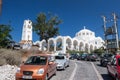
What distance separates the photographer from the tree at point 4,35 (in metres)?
25.9

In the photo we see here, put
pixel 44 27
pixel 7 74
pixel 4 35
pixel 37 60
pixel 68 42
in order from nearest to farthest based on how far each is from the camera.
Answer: pixel 7 74
pixel 37 60
pixel 4 35
pixel 44 27
pixel 68 42

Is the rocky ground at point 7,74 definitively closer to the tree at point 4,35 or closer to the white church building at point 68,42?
the tree at point 4,35

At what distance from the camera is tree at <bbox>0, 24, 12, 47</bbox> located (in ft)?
84.8

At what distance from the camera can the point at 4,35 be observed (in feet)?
85.0

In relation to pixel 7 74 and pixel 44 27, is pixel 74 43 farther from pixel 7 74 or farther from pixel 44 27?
pixel 7 74

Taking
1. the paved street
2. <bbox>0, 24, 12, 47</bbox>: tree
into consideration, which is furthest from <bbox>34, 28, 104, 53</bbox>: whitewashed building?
the paved street

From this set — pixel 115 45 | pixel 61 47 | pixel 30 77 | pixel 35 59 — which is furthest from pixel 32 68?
pixel 61 47

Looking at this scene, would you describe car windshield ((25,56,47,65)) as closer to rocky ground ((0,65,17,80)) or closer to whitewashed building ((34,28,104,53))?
rocky ground ((0,65,17,80))

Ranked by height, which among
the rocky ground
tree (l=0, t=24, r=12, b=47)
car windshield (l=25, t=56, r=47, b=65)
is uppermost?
tree (l=0, t=24, r=12, b=47)

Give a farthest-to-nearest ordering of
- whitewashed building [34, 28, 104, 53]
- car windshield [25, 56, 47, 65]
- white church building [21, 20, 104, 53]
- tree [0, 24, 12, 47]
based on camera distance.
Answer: whitewashed building [34, 28, 104, 53]
white church building [21, 20, 104, 53]
tree [0, 24, 12, 47]
car windshield [25, 56, 47, 65]

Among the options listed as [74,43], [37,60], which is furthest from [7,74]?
[74,43]

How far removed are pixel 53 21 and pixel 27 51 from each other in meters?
13.4

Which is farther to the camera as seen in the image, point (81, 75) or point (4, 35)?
point (4, 35)

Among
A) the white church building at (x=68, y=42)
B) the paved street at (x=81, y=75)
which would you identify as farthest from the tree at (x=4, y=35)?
the white church building at (x=68, y=42)
